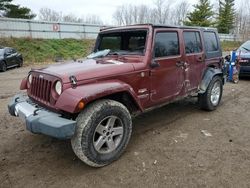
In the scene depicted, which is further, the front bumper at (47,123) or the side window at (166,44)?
the side window at (166,44)

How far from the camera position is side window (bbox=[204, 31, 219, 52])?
5800 millimetres

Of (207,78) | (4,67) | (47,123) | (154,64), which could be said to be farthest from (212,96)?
(4,67)

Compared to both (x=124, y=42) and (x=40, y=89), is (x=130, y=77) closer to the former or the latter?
Answer: (x=124, y=42)

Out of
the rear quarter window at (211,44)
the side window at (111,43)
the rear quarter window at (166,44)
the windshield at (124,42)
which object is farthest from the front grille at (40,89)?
the rear quarter window at (211,44)

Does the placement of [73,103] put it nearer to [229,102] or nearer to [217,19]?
[229,102]

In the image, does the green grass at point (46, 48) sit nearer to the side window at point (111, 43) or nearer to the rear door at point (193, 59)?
the side window at point (111, 43)

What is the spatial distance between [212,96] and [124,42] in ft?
8.91

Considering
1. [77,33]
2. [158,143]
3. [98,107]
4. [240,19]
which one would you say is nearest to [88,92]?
[98,107]

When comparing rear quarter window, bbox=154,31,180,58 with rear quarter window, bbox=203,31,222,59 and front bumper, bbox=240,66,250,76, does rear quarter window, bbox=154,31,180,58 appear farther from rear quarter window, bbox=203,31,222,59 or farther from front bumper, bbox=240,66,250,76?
front bumper, bbox=240,66,250,76

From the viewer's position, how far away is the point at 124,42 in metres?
4.64

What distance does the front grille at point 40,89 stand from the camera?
3.49m

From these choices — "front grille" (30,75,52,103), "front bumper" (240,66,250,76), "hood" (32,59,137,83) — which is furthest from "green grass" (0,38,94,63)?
"hood" (32,59,137,83)

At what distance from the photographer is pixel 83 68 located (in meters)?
3.61

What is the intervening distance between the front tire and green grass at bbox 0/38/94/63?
1704cm
